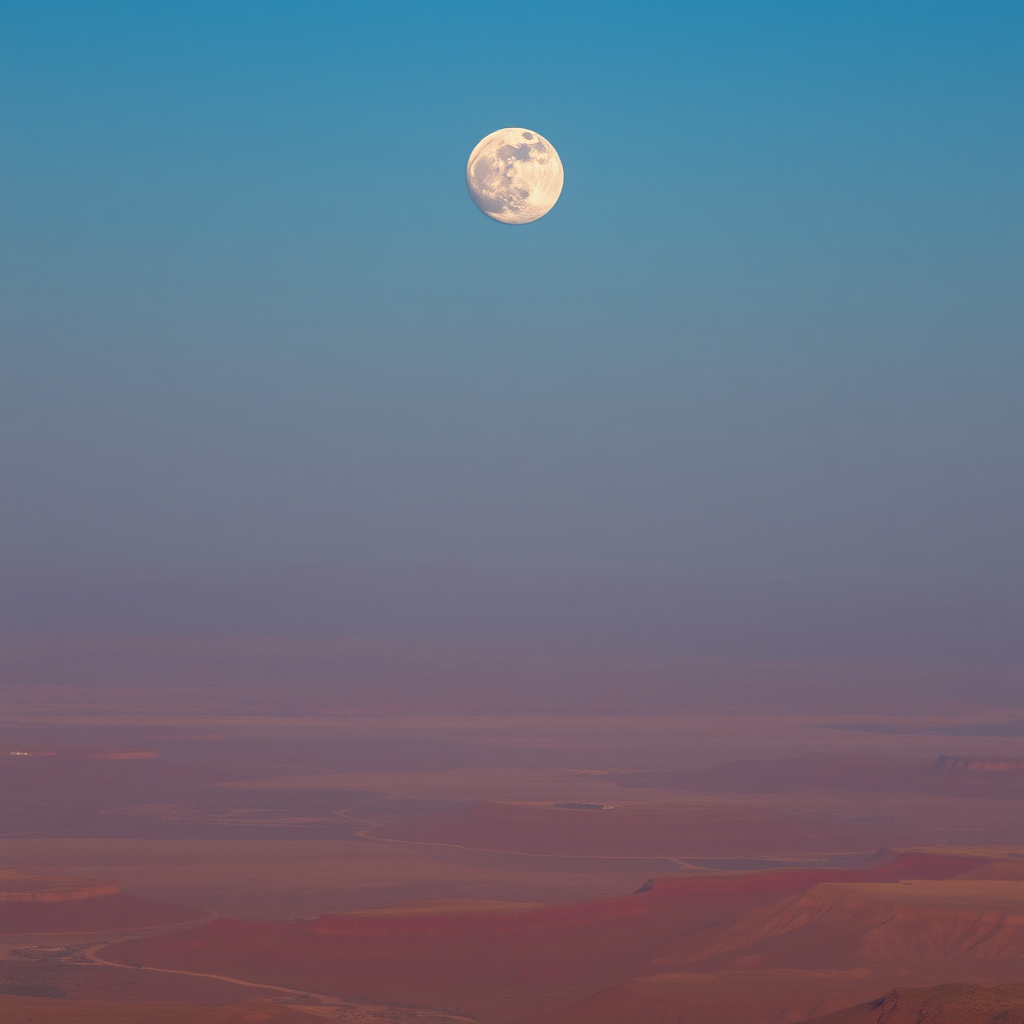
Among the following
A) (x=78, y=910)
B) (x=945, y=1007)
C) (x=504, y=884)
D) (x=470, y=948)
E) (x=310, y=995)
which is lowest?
(x=504, y=884)

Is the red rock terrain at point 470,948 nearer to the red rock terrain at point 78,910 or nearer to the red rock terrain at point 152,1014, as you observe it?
the red rock terrain at point 78,910

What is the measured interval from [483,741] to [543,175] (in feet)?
453

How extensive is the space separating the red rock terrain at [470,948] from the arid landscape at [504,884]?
13cm

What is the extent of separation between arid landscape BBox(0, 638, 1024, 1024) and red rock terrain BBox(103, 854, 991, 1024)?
13cm

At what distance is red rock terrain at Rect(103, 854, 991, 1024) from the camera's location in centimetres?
5197

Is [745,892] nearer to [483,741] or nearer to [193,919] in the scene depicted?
[193,919]

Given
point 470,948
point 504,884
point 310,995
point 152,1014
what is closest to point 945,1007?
point 152,1014

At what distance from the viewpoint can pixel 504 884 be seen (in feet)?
269

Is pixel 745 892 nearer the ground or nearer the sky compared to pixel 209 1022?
nearer the ground

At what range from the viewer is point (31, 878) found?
74438mm

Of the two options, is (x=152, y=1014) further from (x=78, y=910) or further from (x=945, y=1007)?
(x=78, y=910)

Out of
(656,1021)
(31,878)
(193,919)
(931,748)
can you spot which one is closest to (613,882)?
(193,919)

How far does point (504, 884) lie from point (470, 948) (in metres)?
26.5

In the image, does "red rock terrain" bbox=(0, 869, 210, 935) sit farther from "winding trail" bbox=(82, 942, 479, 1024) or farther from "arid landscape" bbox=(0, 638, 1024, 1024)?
"winding trail" bbox=(82, 942, 479, 1024)
